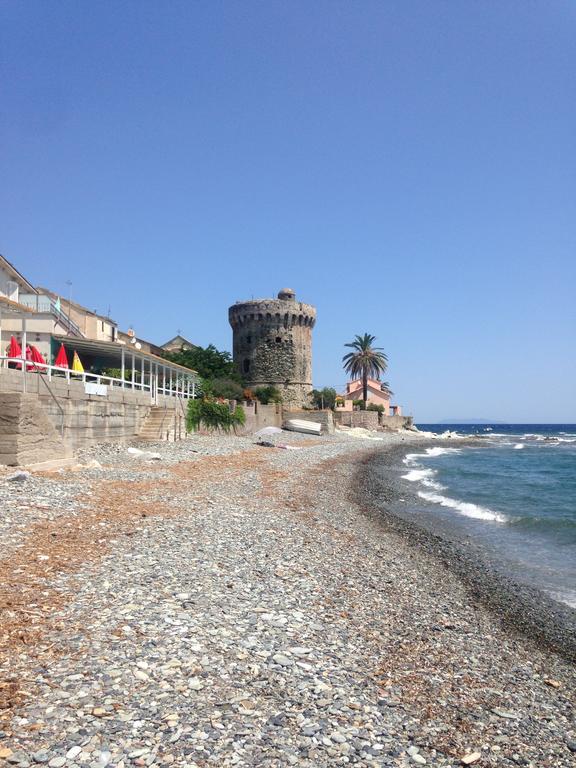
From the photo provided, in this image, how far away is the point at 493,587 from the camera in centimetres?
1052

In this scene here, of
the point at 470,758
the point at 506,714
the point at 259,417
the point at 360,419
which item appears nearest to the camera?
the point at 470,758

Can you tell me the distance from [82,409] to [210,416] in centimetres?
1896

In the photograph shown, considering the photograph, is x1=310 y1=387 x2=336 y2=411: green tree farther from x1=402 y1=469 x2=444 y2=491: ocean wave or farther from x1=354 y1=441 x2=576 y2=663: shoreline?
x1=354 y1=441 x2=576 y2=663: shoreline

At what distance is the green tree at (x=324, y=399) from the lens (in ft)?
226

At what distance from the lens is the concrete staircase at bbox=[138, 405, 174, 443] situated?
27209 millimetres

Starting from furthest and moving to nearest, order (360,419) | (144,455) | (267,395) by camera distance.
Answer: (360,419)
(267,395)
(144,455)

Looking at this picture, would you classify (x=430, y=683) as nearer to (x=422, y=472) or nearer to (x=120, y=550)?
(x=120, y=550)

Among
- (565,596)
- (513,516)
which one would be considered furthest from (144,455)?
(565,596)

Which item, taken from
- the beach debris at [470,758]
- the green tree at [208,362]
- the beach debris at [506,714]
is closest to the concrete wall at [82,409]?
the beach debris at [506,714]

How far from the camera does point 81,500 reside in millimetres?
11945

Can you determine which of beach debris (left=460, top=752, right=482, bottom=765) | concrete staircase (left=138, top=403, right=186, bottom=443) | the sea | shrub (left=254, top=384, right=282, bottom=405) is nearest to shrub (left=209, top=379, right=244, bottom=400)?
shrub (left=254, top=384, right=282, bottom=405)

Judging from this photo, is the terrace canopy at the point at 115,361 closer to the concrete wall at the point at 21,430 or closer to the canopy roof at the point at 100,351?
the canopy roof at the point at 100,351

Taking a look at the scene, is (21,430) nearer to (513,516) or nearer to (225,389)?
(513,516)

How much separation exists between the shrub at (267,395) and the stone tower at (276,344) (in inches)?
68.1
